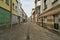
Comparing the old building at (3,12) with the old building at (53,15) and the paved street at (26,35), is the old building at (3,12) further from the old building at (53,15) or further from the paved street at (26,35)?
the old building at (53,15)

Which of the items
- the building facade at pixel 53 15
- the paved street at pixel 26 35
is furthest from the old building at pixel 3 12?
the building facade at pixel 53 15

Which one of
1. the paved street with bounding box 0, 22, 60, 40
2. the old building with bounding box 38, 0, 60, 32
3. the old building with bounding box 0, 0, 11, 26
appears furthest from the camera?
the old building with bounding box 0, 0, 11, 26

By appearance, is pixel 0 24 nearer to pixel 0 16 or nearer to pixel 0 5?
pixel 0 16

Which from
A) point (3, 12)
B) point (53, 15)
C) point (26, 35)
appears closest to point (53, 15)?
point (53, 15)

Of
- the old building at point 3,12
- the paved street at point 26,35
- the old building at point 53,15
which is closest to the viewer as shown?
the paved street at point 26,35

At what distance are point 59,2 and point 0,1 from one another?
9.69 m

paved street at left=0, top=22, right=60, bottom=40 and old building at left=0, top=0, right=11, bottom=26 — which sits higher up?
old building at left=0, top=0, right=11, bottom=26

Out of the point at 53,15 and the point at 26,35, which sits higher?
the point at 53,15

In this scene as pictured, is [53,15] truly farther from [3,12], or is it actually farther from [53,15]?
[3,12]

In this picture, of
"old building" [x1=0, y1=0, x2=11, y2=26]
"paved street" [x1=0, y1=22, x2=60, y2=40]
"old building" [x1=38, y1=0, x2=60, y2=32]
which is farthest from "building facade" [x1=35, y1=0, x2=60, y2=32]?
"old building" [x1=0, y1=0, x2=11, y2=26]

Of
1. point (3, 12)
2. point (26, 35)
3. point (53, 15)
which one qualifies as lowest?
point (26, 35)

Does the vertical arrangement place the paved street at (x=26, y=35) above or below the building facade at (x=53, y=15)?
below

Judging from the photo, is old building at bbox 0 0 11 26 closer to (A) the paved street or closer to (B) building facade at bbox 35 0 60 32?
(A) the paved street

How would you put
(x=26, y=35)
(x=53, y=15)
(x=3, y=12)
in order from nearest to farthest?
(x=26, y=35)
(x=53, y=15)
(x=3, y=12)
